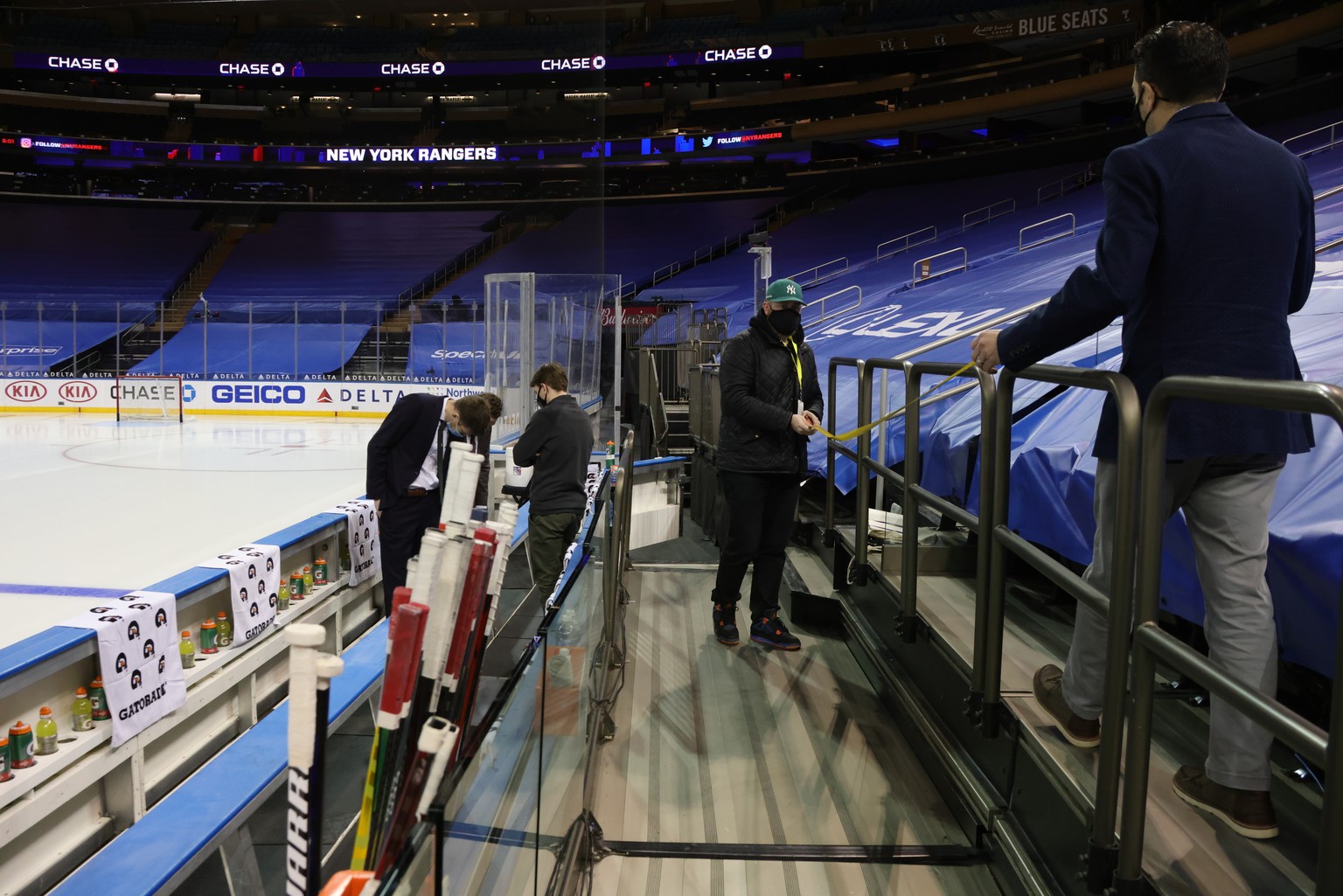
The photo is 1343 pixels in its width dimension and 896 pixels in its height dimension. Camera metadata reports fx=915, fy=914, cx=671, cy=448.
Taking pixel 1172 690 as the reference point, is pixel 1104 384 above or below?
above

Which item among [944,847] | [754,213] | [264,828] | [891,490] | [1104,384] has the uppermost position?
[754,213]

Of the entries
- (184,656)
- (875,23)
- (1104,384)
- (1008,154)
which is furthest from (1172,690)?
(875,23)

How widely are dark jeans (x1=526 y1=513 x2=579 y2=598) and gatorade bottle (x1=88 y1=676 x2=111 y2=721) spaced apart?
7.12ft

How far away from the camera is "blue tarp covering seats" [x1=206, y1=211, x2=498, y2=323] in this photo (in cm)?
2562

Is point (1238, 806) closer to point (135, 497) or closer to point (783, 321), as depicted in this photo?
point (783, 321)

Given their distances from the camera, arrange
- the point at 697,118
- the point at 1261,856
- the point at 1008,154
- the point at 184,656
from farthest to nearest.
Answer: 1. the point at 697,118
2. the point at 1008,154
3. the point at 184,656
4. the point at 1261,856

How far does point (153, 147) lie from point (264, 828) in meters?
27.6

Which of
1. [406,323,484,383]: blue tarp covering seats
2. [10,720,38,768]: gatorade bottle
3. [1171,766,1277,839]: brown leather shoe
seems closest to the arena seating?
[406,323,484,383]: blue tarp covering seats

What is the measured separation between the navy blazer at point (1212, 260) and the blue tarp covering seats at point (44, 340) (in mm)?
19500

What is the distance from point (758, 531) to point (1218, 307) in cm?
233

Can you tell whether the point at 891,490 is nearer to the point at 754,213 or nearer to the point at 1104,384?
the point at 1104,384

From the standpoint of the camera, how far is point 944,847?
7.61 ft

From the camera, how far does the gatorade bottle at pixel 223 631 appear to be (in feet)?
13.7

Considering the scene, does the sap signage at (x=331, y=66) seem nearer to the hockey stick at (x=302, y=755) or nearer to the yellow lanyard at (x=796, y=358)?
the yellow lanyard at (x=796, y=358)
